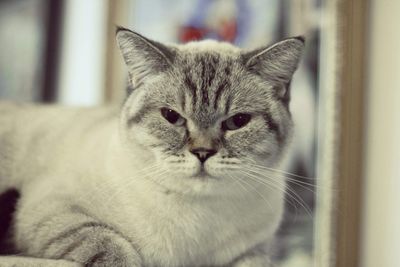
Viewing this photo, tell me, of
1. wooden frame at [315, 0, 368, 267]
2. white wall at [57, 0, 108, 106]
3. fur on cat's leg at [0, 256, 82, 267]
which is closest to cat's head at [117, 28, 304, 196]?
fur on cat's leg at [0, 256, 82, 267]

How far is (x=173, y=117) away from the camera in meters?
1.17

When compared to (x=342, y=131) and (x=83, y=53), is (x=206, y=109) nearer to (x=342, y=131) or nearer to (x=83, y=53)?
(x=342, y=131)

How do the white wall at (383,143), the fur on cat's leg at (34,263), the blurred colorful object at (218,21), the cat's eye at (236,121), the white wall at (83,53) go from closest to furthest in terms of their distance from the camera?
1. the fur on cat's leg at (34,263)
2. the cat's eye at (236,121)
3. the white wall at (383,143)
4. the blurred colorful object at (218,21)
5. the white wall at (83,53)

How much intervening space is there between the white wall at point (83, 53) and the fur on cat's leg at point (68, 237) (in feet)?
4.06

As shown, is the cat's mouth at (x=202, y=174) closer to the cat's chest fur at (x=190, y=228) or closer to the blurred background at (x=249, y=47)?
the cat's chest fur at (x=190, y=228)

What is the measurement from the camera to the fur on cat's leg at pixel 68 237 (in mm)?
1081

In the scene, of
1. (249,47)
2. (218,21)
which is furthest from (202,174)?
(218,21)

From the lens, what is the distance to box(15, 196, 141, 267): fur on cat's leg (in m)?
1.08

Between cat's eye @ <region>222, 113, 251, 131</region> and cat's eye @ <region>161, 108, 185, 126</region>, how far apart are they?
98 millimetres

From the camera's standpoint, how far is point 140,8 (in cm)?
231

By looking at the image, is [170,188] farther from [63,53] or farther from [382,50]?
[63,53]

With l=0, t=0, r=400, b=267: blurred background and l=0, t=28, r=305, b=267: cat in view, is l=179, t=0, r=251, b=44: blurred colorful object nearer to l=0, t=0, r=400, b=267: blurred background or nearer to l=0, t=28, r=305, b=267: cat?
l=0, t=0, r=400, b=267: blurred background

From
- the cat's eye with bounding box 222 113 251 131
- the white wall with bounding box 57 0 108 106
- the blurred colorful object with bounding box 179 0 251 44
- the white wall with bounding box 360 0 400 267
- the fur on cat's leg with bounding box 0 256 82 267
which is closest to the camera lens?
the fur on cat's leg with bounding box 0 256 82 267

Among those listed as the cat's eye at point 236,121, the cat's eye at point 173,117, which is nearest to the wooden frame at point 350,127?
the cat's eye at point 236,121
